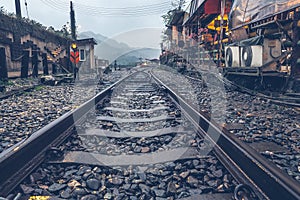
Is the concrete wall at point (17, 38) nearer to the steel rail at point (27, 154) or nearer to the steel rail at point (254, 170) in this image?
the steel rail at point (27, 154)

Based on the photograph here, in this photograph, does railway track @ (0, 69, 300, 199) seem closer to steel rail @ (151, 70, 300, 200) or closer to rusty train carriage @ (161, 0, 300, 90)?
steel rail @ (151, 70, 300, 200)

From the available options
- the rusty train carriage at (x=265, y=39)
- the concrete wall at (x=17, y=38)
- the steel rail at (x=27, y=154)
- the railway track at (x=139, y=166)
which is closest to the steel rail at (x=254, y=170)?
the railway track at (x=139, y=166)

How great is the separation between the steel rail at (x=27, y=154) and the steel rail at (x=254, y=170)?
1595mm

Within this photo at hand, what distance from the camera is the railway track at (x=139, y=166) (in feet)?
5.14

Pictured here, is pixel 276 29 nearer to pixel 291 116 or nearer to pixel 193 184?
pixel 291 116

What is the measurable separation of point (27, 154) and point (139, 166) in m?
0.95

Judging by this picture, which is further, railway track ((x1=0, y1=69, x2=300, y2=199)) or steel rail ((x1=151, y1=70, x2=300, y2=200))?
railway track ((x1=0, y1=69, x2=300, y2=199))

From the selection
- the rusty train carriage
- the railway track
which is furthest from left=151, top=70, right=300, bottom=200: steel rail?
the rusty train carriage

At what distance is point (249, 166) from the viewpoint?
1669mm

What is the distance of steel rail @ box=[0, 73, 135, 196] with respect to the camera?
5.33 feet

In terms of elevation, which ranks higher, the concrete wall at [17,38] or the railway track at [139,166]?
the concrete wall at [17,38]

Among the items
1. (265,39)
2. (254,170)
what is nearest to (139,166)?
(254,170)

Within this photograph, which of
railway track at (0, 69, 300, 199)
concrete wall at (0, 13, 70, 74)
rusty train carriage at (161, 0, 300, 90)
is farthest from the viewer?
concrete wall at (0, 13, 70, 74)

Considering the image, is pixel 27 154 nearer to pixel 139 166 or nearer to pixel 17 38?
pixel 139 166
